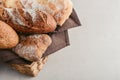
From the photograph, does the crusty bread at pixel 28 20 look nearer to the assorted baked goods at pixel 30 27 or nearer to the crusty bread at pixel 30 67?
the assorted baked goods at pixel 30 27

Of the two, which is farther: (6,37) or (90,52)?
(90,52)

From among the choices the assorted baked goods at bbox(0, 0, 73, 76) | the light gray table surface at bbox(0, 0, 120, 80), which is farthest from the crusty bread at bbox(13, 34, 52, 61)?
the light gray table surface at bbox(0, 0, 120, 80)

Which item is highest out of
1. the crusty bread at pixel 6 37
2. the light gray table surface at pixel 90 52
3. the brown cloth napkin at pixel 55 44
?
the crusty bread at pixel 6 37

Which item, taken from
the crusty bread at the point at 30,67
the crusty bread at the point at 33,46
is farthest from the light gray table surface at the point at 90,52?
the crusty bread at the point at 33,46

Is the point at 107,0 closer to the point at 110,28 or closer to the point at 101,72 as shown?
the point at 110,28

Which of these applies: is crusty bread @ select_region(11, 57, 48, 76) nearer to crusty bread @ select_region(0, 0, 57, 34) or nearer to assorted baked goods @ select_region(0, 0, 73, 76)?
assorted baked goods @ select_region(0, 0, 73, 76)

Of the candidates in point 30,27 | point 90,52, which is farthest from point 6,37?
point 90,52

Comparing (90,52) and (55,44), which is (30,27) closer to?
(55,44)
